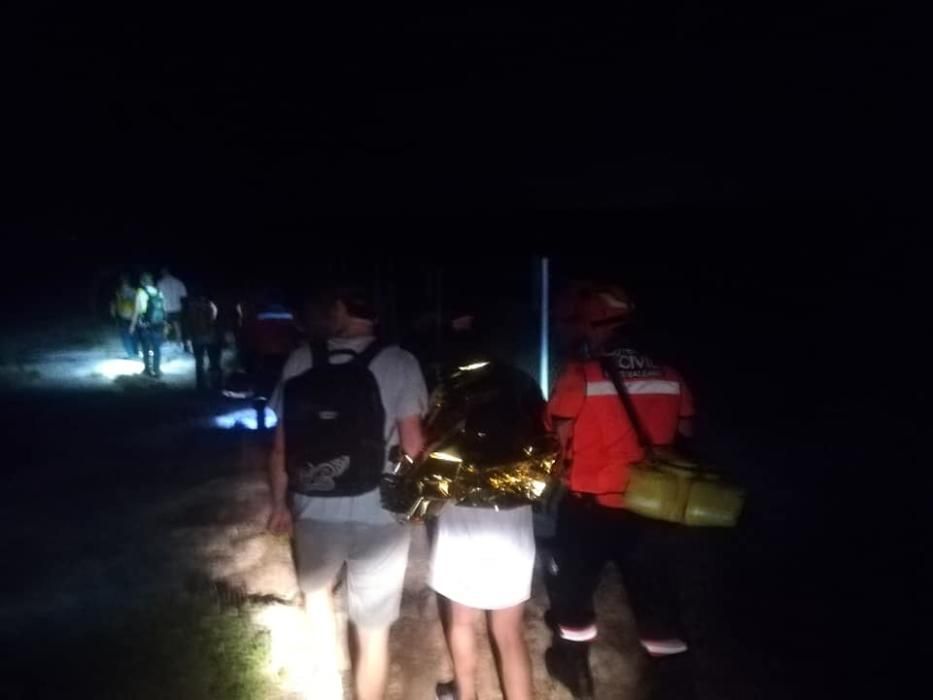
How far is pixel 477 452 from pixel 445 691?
138 centimetres

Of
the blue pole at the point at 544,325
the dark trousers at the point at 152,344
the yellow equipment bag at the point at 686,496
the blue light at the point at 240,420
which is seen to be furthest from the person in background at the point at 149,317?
the yellow equipment bag at the point at 686,496

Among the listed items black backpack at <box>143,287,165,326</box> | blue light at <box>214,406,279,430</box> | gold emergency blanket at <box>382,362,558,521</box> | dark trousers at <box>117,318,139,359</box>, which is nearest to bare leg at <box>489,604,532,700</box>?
gold emergency blanket at <box>382,362,558,521</box>

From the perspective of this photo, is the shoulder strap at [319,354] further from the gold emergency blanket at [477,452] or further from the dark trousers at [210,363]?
the dark trousers at [210,363]

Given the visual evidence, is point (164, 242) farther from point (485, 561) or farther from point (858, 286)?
point (485, 561)

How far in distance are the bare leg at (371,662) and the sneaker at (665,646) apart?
115 centimetres

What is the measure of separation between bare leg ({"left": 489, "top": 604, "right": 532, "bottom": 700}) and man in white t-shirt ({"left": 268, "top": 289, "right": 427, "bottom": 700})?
16.0 inches

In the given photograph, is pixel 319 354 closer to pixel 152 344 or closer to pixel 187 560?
pixel 187 560

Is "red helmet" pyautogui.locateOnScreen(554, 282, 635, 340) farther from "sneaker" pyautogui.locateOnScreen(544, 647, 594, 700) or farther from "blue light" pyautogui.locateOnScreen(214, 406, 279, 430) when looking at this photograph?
"blue light" pyautogui.locateOnScreen(214, 406, 279, 430)

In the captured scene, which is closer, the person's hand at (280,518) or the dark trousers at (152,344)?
the person's hand at (280,518)

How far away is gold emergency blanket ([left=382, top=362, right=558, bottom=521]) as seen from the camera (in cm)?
304

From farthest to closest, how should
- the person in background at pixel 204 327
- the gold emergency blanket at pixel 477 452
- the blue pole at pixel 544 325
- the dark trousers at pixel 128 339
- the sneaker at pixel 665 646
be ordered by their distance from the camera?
the dark trousers at pixel 128 339 < the person in background at pixel 204 327 < the blue pole at pixel 544 325 < the sneaker at pixel 665 646 < the gold emergency blanket at pixel 477 452

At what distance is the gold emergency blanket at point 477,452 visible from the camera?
304 centimetres

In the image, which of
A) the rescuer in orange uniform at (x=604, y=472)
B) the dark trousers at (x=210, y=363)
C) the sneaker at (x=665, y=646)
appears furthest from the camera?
the dark trousers at (x=210, y=363)

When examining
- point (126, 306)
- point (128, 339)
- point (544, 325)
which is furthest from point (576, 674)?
point (128, 339)
